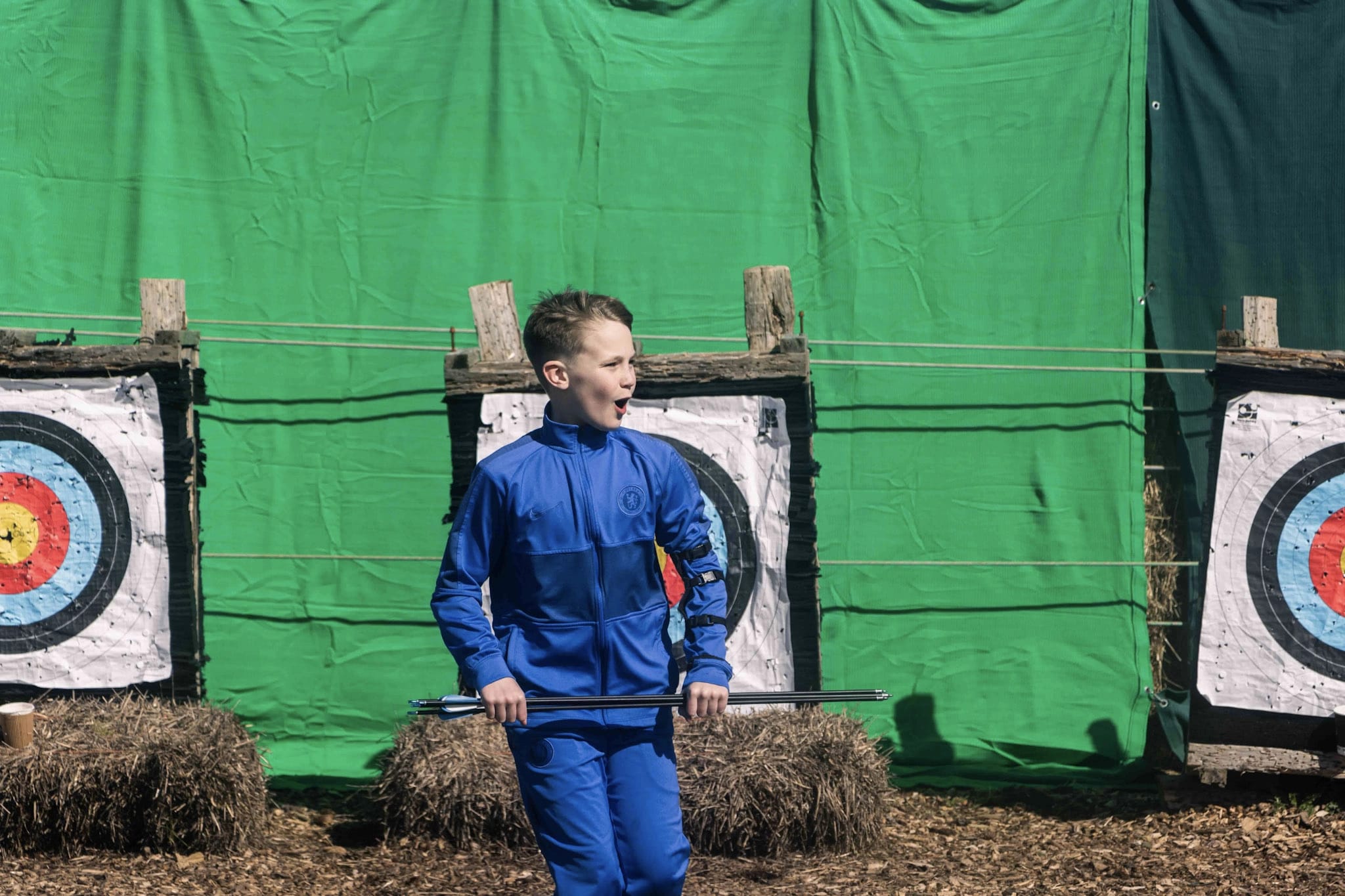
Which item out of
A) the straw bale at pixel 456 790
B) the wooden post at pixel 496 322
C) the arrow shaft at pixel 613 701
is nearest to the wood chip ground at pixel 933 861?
the straw bale at pixel 456 790

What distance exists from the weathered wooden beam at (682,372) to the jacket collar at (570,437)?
69.0 inches

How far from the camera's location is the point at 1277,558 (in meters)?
4.77

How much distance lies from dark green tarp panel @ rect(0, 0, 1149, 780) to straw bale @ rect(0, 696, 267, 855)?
0.90 metres

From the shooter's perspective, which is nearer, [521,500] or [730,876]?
[521,500]

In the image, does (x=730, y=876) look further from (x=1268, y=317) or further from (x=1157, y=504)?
(x=1268, y=317)

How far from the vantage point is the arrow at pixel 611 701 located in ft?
8.61

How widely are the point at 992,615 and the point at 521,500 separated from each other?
2.93 m

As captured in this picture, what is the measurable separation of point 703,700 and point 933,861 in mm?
2000

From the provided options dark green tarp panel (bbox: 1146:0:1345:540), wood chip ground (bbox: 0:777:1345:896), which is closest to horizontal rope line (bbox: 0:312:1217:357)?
dark green tarp panel (bbox: 1146:0:1345:540)

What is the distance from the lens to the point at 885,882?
402cm

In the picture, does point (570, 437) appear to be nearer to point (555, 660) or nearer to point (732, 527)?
point (555, 660)

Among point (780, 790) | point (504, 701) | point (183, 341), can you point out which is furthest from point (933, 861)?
point (183, 341)

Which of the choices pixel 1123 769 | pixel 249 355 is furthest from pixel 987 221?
pixel 249 355

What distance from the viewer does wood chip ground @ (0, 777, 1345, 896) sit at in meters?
3.97
